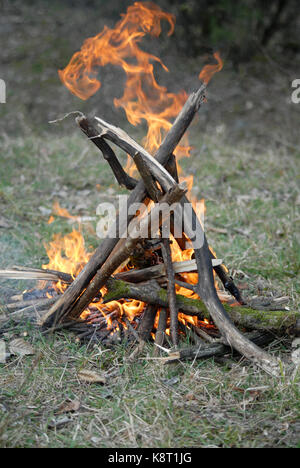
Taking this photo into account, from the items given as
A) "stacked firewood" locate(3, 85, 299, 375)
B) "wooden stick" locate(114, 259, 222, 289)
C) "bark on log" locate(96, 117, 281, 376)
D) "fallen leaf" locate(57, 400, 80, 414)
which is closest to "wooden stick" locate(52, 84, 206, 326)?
"stacked firewood" locate(3, 85, 299, 375)

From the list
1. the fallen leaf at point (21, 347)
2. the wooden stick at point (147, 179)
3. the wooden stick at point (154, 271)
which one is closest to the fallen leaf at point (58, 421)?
the fallen leaf at point (21, 347)

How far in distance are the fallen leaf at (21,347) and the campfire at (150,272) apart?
155 mm

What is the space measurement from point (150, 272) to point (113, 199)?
274 cm

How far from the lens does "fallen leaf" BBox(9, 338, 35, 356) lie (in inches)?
112

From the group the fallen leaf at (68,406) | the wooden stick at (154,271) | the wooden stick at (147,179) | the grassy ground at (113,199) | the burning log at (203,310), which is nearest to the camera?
the grassy ground at (113,199)

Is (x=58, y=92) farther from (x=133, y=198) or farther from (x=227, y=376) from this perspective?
(x=227, y=376)

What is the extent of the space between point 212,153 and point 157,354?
4515 mm

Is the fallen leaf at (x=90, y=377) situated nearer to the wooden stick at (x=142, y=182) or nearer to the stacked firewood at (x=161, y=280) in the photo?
the stacked firewood at (x=161, y=280)

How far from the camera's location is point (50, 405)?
246 cm

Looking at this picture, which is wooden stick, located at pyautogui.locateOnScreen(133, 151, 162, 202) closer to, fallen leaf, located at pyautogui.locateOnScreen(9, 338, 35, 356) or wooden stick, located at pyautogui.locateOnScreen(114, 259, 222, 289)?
wooden stick, located at pyautogui.locateOnScreen(114, 259, 222, 289)

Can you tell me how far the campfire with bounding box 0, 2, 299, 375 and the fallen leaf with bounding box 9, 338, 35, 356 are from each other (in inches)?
6.1

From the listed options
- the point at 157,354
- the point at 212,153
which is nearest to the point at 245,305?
the point at 157,354

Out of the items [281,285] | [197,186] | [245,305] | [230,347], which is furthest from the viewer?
[197,186]

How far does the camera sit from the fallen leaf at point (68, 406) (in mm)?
2420
